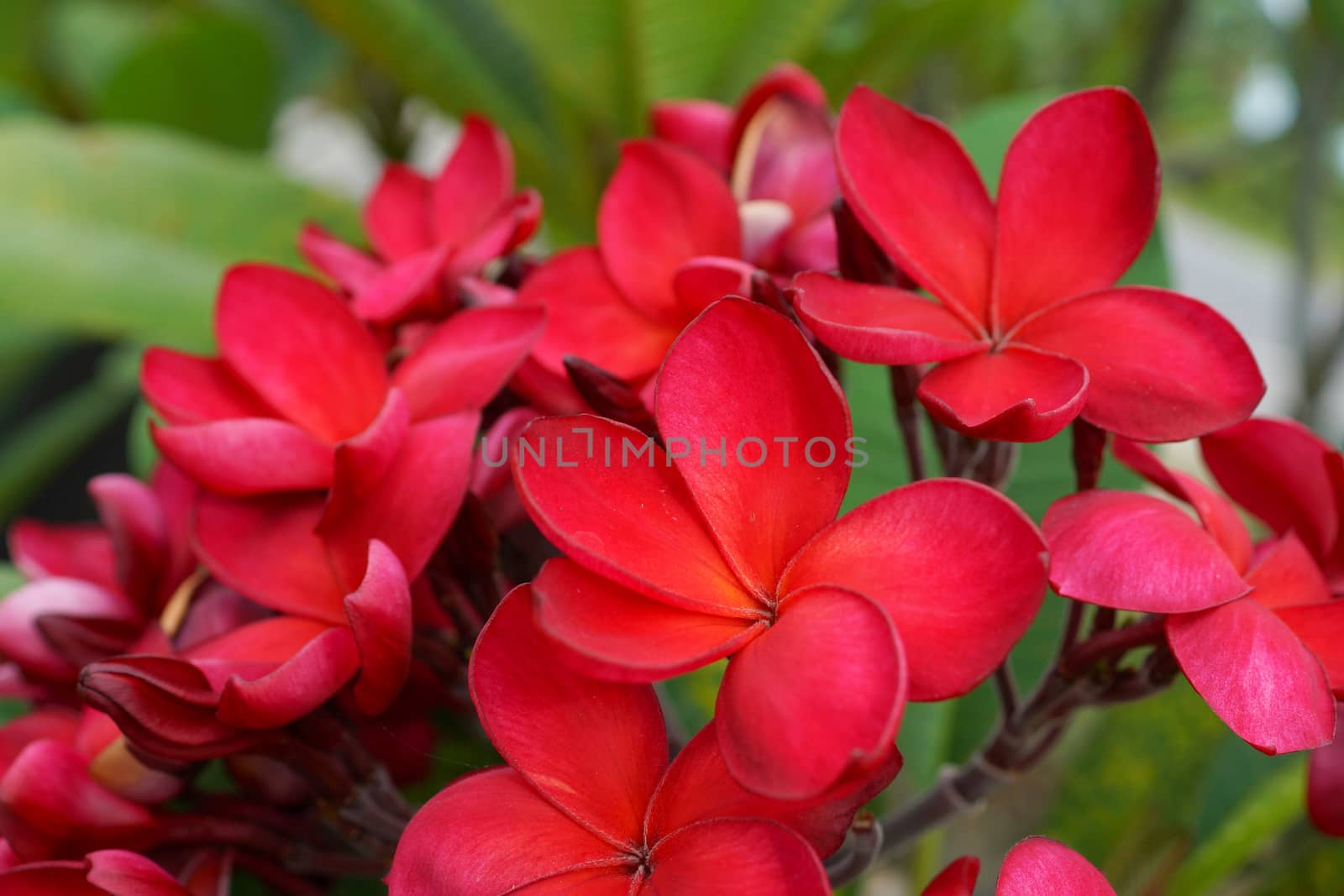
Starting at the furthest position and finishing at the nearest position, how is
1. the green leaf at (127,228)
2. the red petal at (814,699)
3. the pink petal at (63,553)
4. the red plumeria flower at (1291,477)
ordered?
the green leaf at (127,228) < the pink petal at (63,553) < the red plumeria flower at (1291,477) < the red petal at (814,699)

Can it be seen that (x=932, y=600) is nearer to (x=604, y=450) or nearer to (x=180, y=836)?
(x=604, y=450)

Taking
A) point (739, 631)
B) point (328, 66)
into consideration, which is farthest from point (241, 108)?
point (739, 631)

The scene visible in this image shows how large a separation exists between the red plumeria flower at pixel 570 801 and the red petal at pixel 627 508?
0.02m

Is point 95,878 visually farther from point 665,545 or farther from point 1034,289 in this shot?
point 1034,289

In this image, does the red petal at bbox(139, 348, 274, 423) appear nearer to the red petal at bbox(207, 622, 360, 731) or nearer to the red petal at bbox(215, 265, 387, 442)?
the red petal at bbox(215, 265, 387, 442)

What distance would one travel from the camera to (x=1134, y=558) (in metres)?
0.27

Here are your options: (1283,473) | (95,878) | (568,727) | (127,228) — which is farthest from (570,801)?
(127,228)

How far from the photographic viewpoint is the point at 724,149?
0.47 metres

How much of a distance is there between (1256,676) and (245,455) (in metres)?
0.28

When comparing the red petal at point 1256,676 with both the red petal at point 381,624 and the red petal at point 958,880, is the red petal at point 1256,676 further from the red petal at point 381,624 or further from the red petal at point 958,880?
the red petal at point 381,624

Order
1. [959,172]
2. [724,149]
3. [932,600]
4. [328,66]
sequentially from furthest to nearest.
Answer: [328,66] → [724,149] → [959,172] → [932,600]

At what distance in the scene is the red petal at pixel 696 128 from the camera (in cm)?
48

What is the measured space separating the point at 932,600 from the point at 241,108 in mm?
979

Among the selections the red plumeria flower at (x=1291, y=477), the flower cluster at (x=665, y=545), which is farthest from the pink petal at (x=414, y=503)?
the red plumeria flower at (x=1291, y=477)
